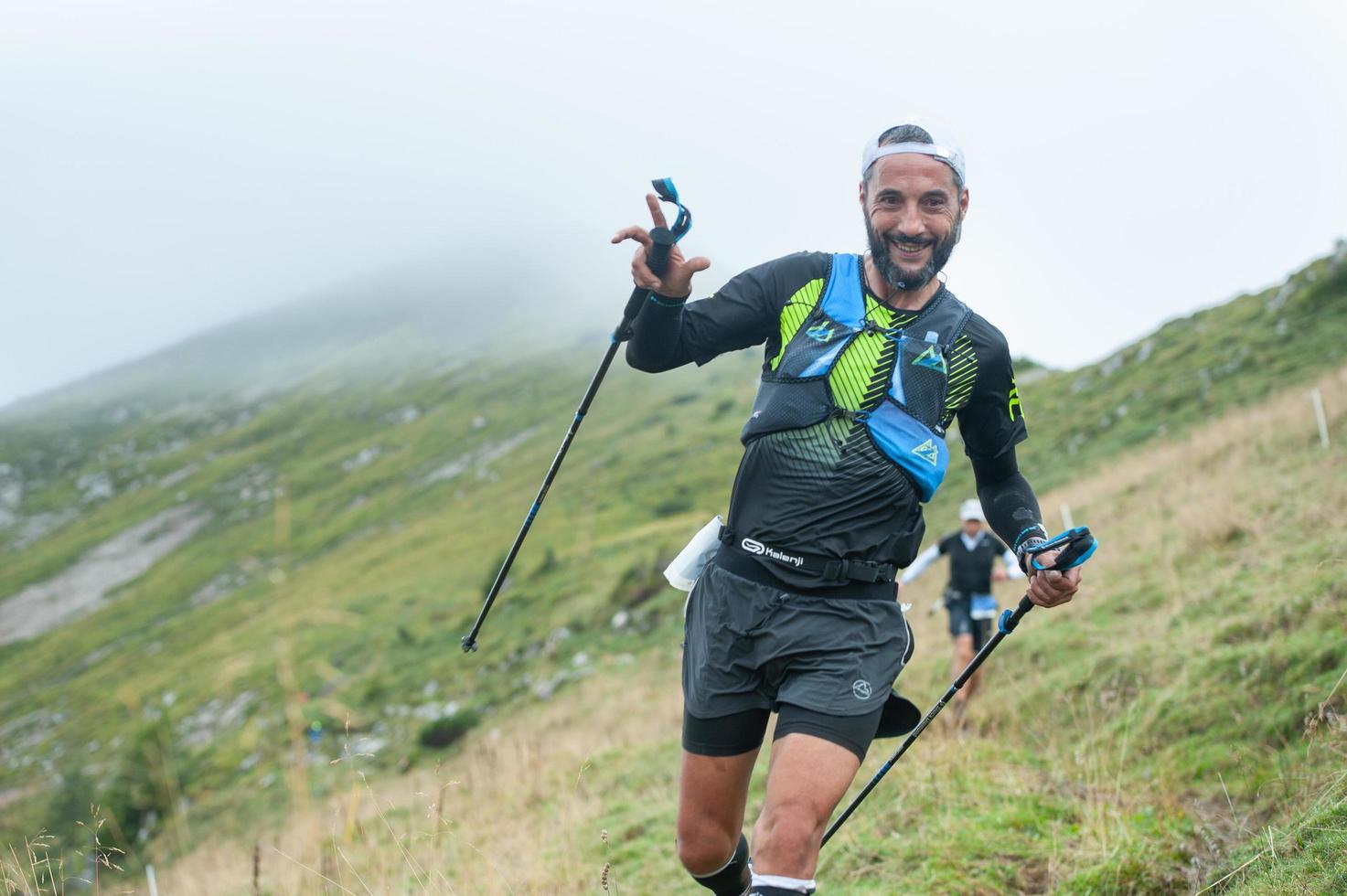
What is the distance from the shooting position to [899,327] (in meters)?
3.77

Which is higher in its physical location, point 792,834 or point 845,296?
point 845,296

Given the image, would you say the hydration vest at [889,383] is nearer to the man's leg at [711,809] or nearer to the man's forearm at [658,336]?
the man's forearm at [658,336]

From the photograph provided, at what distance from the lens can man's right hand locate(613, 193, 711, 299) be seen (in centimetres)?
372

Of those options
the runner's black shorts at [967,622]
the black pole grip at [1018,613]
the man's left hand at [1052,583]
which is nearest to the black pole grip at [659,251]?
the man's left hand at [1052,583]

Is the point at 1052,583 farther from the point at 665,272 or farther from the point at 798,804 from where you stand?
the point at 665,272

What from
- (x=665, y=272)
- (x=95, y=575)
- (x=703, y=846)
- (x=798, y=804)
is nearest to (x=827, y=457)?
(x=665, y=272)

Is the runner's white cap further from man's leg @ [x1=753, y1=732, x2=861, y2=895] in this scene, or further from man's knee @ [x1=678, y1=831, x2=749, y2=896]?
man's knee @ [x1=678, y1=831, x2=749, y2=896]

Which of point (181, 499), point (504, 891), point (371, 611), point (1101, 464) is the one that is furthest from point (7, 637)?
point (504, 891)

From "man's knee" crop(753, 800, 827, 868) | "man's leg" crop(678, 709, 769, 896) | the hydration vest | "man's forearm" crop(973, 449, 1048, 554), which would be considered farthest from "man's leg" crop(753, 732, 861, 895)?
"man's forearm" crop(973, 449, 1048, 554)

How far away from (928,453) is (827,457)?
14.4 inches

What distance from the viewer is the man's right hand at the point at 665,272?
372 centimetres

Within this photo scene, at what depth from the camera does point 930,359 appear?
373cm

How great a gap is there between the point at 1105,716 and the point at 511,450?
97.1 metres

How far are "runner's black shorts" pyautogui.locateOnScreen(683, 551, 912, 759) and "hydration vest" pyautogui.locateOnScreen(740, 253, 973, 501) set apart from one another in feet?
1.74
